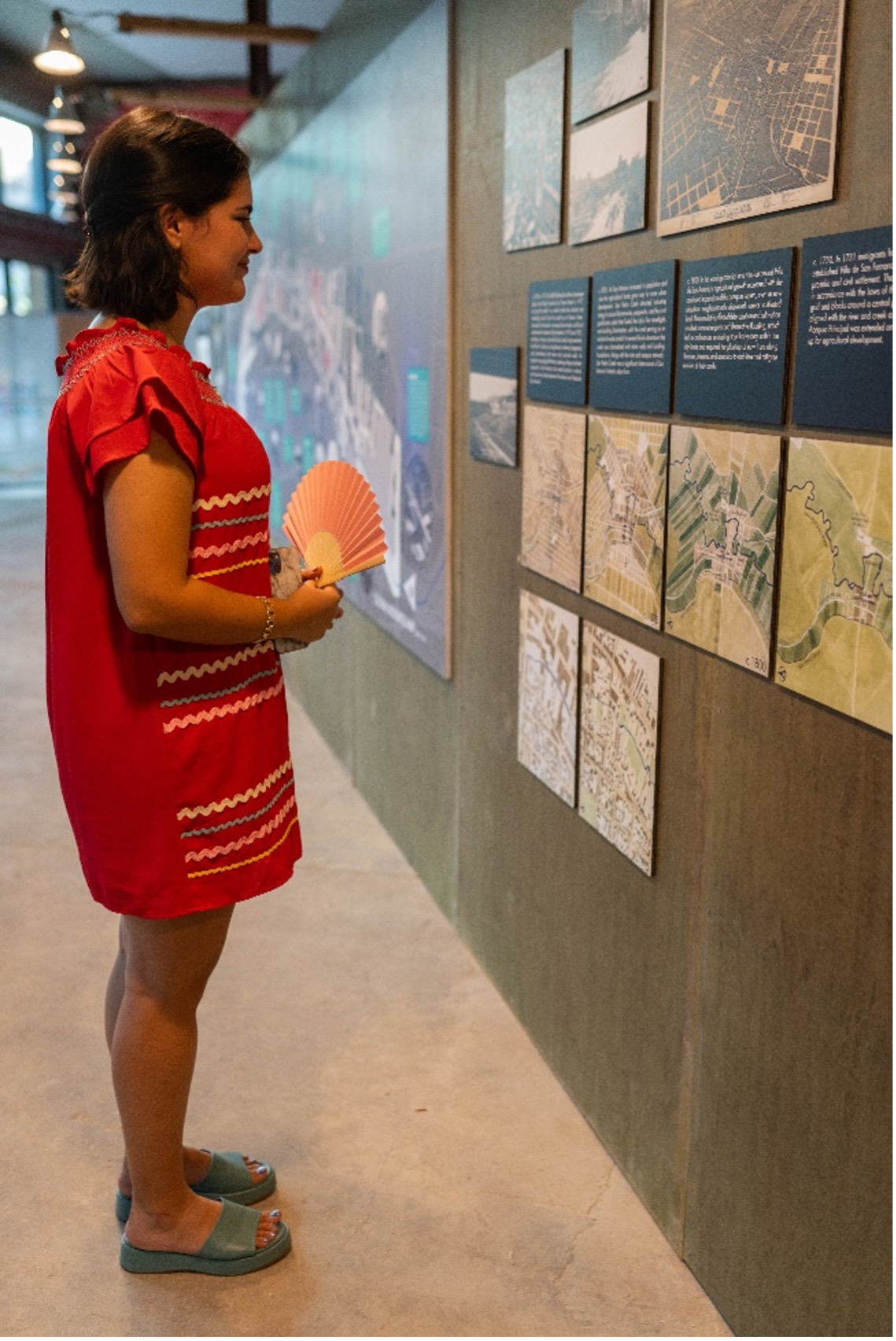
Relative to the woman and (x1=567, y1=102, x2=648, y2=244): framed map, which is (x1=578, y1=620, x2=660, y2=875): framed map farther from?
(x1=567, y1=102, x2=648, y2=244): framed map

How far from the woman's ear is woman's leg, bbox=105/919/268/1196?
3.47 feet

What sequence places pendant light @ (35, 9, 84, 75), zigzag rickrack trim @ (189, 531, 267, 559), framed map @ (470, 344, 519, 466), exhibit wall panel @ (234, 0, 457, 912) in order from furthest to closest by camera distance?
pendant light @ (35, 9, 84, 75), exhibit wall panel @ (234, 0, 457, 912), framed map @ (470, 344, 519, 466), zigzag rickrack trim @ (189, 531, 267, 559)

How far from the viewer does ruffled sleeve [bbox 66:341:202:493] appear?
1.72 metres

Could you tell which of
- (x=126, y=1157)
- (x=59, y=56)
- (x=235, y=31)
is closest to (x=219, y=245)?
(x=126, y=1157)

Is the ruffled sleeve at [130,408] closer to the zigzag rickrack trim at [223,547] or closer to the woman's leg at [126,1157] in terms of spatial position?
the zigzag rickrack trim at [223,547]

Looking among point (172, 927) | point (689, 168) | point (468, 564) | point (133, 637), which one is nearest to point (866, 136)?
point (689, 168)

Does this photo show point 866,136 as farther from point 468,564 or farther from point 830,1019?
point 468,564

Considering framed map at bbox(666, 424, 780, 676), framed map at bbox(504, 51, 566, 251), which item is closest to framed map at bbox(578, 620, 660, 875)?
framed map at bbox(666, 424, 780, 676)

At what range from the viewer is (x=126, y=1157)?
7.22 feet

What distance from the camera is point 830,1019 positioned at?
67.8 inches

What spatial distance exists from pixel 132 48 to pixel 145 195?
46.3 ft

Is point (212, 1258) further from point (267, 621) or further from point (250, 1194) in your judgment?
point (267, 621)

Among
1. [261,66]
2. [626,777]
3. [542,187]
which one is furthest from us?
[261,66]

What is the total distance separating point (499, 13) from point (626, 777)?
1728mm
